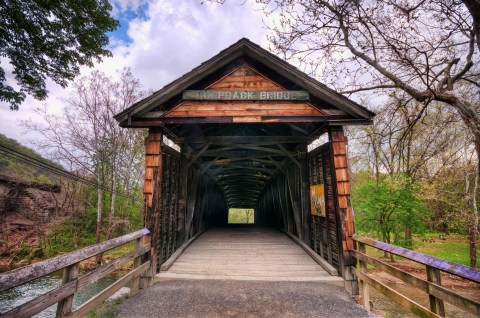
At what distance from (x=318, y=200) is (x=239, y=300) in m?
3.28

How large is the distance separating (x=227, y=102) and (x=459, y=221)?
1154 centimetres

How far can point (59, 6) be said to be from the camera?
7.94m

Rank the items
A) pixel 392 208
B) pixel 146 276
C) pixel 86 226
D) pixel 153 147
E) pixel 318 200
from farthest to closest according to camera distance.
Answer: pixel 86 226 → pixel 392 208 → pixel 318 200 → pixel 153 147 → pixel 146 276

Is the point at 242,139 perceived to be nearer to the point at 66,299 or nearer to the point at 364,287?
the point at 364,287

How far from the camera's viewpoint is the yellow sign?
6.14 metres

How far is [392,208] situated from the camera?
12.8 metres

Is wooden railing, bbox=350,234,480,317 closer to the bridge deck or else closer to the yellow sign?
the bridge deck

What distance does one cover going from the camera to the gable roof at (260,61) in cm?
546

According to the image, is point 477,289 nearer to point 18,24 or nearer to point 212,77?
point 212,77

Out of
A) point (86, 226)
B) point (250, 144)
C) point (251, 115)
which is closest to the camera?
Result: point (251, 115)

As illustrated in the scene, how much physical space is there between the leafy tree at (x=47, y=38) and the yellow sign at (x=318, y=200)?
9115mm

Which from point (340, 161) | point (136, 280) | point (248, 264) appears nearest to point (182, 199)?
point (248, 264)

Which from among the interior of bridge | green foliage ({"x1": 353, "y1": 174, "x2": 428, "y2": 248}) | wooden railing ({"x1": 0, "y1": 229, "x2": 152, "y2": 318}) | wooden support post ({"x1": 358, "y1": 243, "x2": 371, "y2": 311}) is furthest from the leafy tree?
green foliage ({"x1": 353, "y1": 174, "x2": 428, "y2": 248})

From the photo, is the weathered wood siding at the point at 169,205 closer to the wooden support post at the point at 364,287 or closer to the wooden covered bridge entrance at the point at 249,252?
the wooden covered bridge entrance at the point at 249,252
